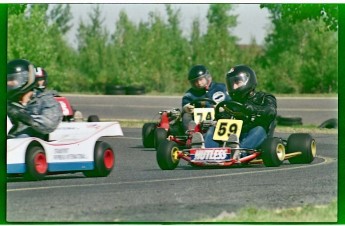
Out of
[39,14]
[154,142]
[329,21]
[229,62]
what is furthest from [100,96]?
[329,21]

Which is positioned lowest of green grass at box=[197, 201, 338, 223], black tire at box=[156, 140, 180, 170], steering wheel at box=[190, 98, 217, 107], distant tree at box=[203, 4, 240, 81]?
green grass at box=[197, 201, 338, 223]

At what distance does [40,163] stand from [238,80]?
3171 mm

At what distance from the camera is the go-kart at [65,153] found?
37.4ft

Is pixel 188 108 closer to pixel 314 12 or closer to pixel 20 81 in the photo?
pixel 314 12

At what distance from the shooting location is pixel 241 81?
44.4 feet

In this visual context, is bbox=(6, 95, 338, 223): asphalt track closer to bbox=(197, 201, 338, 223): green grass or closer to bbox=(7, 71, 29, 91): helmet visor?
bbox=(197, 201, 338, 223): green grass

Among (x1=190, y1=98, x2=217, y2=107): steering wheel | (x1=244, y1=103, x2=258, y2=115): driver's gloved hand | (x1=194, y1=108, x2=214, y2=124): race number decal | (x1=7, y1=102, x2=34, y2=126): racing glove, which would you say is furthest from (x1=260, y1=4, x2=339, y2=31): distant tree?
(x1=7, y1=102, x2=34, y2=126): racing glove

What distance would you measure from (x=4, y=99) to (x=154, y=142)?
5.31m

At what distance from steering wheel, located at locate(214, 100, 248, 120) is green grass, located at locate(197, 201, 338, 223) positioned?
11.5 feet

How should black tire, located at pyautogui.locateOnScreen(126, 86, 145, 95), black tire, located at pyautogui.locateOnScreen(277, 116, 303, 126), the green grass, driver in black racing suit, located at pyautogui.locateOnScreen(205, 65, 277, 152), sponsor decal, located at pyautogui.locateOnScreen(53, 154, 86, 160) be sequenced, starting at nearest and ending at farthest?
the green grass < sponsor decal, located at pyautogui.locateOnScreen(53, 154, 86, 160) < driver in black racing suit, located at pyautogui.locateOnScreen(205, 65, 277, 152) < black tire, located at pyautogui.locateOnScreen(277, 116, 303, 126) < black tire, located at pyautogui.locateOnScreen(126, 86, 145, 95)

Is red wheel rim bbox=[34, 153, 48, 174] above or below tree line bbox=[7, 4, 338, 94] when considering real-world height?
below

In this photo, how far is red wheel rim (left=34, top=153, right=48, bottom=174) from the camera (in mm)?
11539

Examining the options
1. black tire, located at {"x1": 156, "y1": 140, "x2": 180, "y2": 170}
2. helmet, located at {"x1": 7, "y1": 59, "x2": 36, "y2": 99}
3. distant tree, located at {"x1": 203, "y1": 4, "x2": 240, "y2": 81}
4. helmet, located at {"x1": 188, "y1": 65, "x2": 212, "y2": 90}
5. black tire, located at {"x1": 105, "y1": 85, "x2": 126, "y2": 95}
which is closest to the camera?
helmet, located at {"x1": 7, "y1": 59, "x2": 36, "y2": 99}

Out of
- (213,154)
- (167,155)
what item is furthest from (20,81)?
(213,154)
